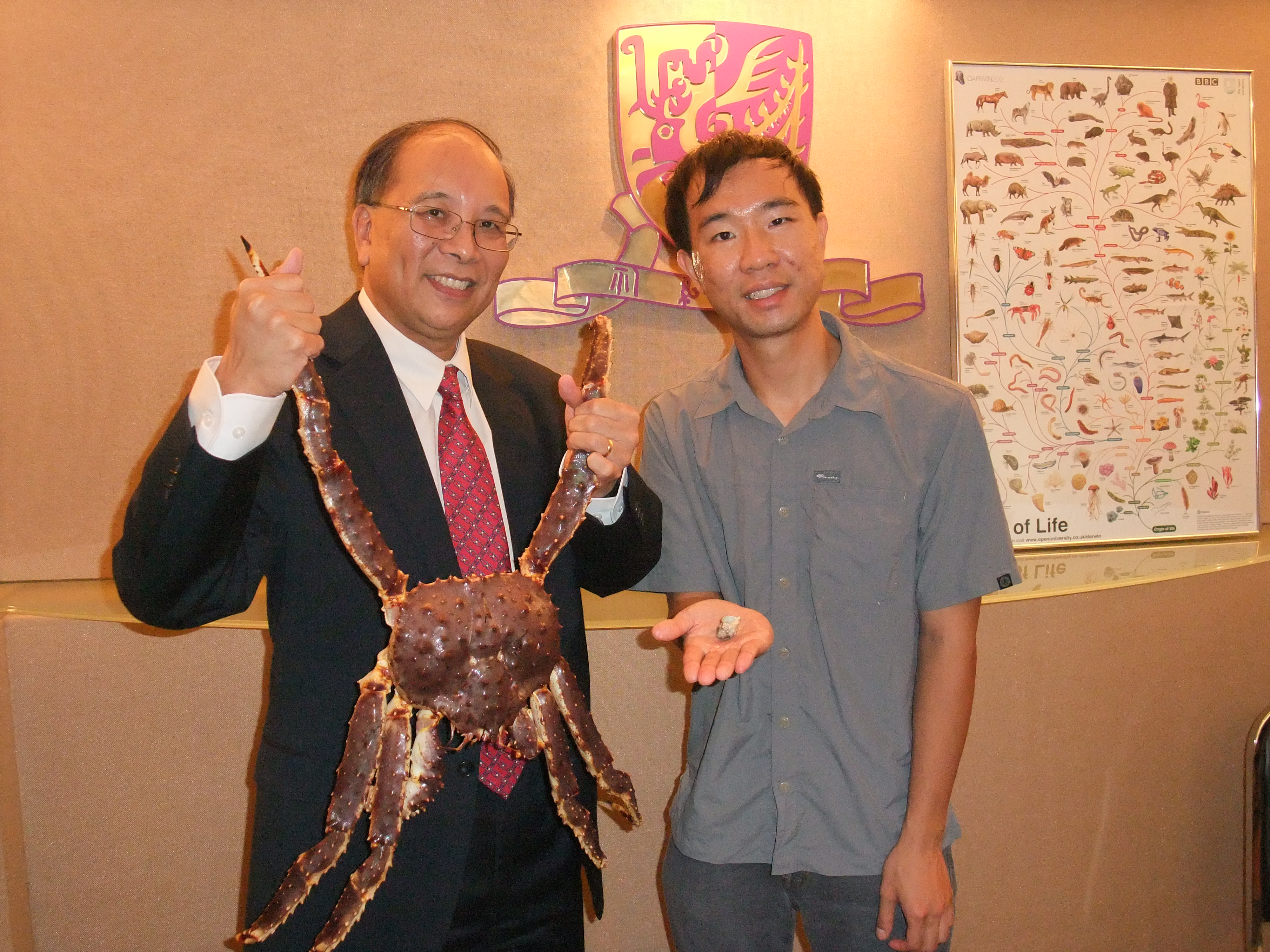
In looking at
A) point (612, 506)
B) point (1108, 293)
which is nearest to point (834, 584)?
point (612, 506)

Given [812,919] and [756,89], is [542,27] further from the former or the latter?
[812,919]

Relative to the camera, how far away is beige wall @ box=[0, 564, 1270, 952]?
2137 millimetres

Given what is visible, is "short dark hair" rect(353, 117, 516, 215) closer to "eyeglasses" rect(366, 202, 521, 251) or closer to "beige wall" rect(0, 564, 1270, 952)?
"eyeglasses" rect(366, 202, 521, 251)

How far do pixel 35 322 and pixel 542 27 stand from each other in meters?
1.68

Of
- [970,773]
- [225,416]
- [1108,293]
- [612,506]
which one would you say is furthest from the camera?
[1108,293]

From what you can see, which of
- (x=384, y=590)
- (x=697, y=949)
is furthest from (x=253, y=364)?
(x=697, y=949)

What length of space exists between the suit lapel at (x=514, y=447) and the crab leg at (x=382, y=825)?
348 mm

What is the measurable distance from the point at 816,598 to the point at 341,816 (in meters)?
0.85

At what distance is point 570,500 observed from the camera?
132 centimetres

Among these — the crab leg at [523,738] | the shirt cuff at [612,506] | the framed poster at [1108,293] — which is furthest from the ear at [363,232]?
the framed poster at [1108,293]

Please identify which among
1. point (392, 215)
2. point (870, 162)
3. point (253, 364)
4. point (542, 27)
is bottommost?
point (253, 364)

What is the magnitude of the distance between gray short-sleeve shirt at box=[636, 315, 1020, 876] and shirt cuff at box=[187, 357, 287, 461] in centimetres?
81

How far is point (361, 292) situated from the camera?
159 cm

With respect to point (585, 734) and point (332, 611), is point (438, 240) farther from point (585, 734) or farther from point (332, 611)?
point (585, 734)
